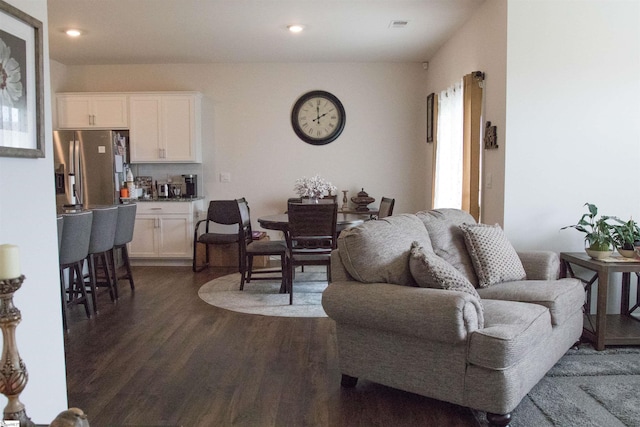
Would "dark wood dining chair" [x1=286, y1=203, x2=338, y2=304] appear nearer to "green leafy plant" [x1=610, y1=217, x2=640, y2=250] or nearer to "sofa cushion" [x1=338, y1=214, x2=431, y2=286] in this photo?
"sofa cushion" [x1=338, y1=214, x2=431, y2=286]

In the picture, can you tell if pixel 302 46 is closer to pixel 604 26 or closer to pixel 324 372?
pixel 604 26

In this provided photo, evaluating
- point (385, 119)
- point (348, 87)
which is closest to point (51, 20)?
point (348, 87)

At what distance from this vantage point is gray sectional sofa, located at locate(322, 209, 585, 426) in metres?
2.24

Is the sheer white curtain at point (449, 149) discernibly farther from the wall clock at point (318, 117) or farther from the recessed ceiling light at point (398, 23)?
the wall clock at point (318, 117)

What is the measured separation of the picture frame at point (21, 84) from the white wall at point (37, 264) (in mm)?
48

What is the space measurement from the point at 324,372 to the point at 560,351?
1.38 m

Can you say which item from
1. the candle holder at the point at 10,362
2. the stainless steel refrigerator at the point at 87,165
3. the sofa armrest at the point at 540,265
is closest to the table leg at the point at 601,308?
the sofa armrest at the point at 540,265

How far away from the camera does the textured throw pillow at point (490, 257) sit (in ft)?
10.1

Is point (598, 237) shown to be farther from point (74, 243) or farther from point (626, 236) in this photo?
point (74, 243)

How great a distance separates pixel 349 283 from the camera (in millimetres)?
2668

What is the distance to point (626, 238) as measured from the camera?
10.9 feet

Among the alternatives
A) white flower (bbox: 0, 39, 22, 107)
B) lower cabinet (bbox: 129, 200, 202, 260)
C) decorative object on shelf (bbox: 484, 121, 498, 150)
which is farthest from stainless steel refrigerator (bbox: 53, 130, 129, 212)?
white flower (bbox: 0, 39, 22, 107)

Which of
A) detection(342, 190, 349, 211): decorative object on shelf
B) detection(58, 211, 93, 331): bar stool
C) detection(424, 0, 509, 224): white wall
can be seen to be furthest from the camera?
detection(342, 190, 349, 211): decorative object on shelf

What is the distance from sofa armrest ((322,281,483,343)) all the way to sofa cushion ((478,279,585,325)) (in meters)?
0.62
